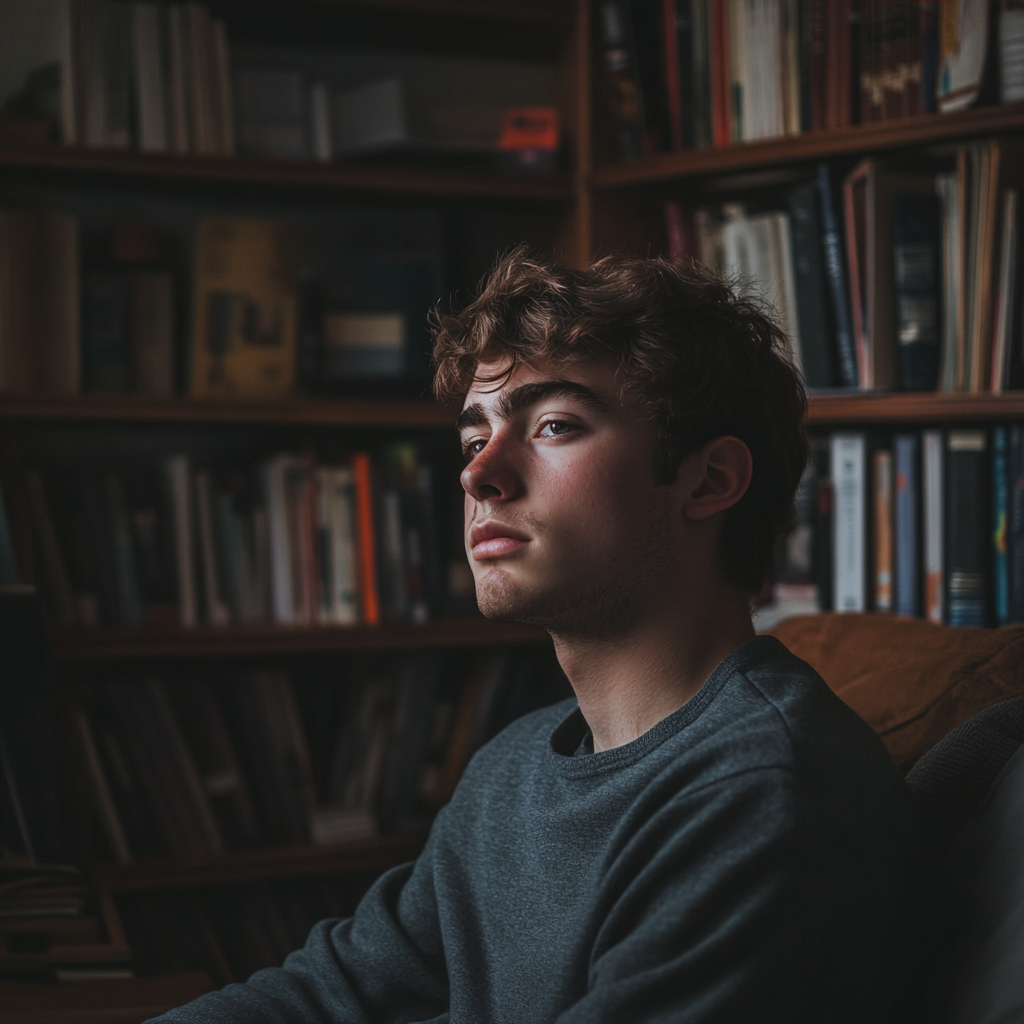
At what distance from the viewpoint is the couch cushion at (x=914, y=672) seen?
1.08 meters

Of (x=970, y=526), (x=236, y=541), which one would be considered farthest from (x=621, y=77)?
(x=236, y=541)

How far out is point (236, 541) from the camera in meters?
1.91

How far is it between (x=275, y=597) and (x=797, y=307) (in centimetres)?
110

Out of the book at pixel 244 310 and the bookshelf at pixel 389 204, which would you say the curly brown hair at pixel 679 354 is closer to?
the bookshelf at pixel 389 204

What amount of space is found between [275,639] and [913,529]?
Result: 3.77 ft

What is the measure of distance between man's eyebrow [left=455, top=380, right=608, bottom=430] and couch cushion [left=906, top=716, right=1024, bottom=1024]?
0.47 m

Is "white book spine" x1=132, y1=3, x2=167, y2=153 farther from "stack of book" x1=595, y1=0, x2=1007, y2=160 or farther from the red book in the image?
the red book

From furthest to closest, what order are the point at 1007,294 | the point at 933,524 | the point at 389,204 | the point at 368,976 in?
the point at 389,204
the point at 933,524
the point at 1007,294
the point at 368,976

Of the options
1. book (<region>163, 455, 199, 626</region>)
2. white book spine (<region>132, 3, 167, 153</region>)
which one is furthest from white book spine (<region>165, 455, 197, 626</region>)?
white book spine (<region>132, 3, 167, 153</region>)

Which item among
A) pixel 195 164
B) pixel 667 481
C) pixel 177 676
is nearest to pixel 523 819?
pixel 667 481

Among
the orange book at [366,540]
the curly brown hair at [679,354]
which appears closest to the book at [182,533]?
the orange book at [366,540]

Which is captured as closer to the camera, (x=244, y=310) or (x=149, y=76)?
(x=149, y=76)

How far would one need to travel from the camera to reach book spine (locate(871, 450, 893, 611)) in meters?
1.75

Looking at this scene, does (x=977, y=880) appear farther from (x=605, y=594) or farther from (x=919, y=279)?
(x=919, y=279)
